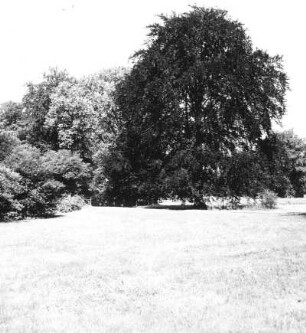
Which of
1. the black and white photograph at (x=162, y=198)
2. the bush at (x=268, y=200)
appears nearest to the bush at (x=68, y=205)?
the black and white photograph at (x=162, y=198)

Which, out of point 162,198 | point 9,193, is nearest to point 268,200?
point 162,198

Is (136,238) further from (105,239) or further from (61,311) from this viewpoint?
(61,311)

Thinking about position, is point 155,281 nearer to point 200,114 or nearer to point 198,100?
point 200,114

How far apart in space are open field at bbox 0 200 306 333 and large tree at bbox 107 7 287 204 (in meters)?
13.2

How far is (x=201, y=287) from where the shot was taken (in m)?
7.40

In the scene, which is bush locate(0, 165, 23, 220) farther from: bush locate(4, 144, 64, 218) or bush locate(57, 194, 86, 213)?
bush locate(57, 194, 86, 213)

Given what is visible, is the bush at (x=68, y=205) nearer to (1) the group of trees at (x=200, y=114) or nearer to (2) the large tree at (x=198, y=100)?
(1) the group of trees at (x=200, y=114)

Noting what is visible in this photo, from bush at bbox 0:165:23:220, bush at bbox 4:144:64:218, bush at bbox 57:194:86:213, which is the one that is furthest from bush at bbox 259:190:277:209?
bush at bbox 0:165:23:220

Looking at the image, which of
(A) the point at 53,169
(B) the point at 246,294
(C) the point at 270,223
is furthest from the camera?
(A) the point at 53,169

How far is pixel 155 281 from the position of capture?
25.9ft

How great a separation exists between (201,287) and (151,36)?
26.2m

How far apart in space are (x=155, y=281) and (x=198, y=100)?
2310cm

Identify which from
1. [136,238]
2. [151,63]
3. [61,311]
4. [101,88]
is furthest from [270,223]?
[101,88]

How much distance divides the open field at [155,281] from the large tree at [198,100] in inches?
520
